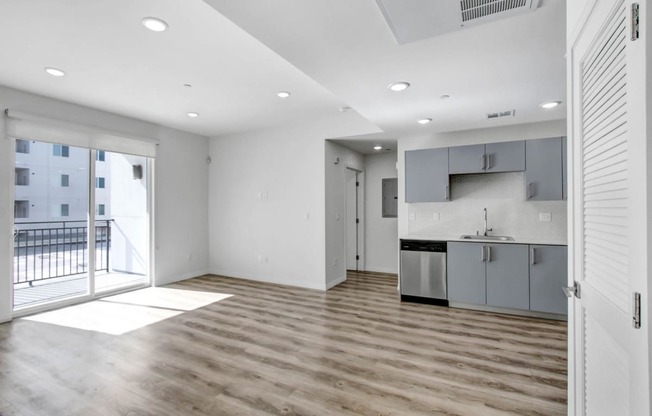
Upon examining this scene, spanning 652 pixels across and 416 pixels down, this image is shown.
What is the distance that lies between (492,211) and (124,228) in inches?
232

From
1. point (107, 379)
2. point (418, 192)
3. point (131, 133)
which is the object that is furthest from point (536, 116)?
point (131, 133)

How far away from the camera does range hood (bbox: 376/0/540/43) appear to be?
165 centimetres

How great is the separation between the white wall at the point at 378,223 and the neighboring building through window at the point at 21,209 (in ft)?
17.3

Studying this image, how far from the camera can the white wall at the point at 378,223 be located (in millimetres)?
6320

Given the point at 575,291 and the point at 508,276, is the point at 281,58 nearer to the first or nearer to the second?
the point at 575,291

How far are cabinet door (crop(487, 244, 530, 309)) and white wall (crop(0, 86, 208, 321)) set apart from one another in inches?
195

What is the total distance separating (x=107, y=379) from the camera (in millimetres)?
2430

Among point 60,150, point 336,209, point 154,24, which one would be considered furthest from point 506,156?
point 60,150

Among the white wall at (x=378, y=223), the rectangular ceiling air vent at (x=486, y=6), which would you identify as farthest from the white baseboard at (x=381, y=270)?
the rectangular ceiling air vent at (x=486, y=6)

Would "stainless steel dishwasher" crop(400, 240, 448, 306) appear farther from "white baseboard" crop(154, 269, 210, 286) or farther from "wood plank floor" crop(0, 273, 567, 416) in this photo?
"white baseboard" crop(154, 269, 210, 286)

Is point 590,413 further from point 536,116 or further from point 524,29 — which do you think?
point 536,116

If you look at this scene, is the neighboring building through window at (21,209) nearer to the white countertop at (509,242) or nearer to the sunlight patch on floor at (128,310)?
the sunlight patch on floor at (128,310)

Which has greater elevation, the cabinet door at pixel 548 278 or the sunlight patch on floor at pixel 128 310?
the cabinet door at pixel 548 278

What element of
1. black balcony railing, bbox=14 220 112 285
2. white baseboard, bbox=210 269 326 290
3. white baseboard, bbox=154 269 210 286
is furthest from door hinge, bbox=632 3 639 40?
white baseboard, bbox=154 269 210 286
